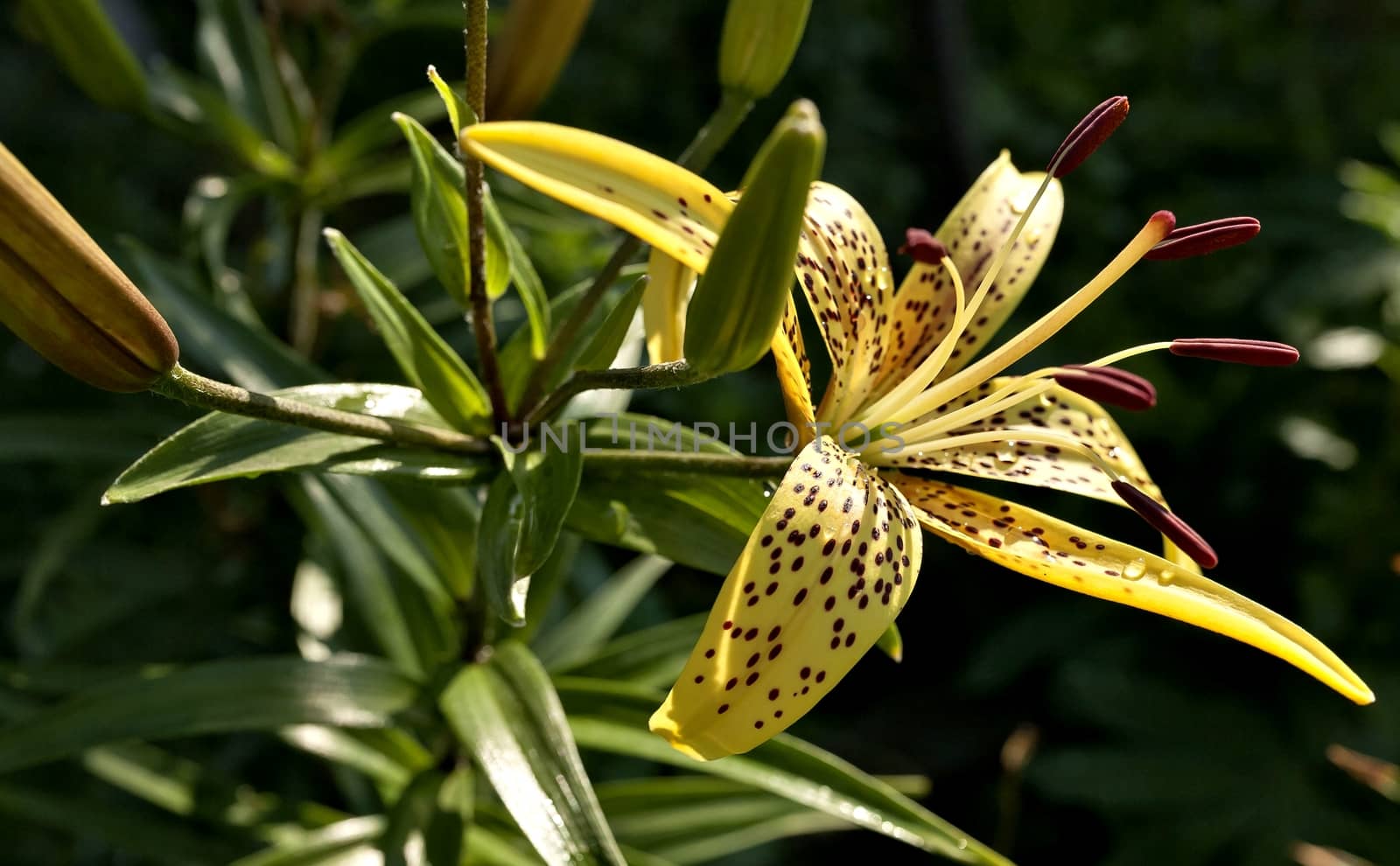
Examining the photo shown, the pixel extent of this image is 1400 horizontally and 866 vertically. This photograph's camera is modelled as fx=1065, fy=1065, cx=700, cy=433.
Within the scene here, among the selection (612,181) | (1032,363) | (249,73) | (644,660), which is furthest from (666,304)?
(1032,363)

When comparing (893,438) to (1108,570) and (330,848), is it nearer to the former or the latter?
(1108,570)

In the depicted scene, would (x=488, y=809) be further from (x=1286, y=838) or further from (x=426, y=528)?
(x=1286, y=838)

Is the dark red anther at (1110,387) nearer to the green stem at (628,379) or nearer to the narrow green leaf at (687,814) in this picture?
the green stem at (628,379)

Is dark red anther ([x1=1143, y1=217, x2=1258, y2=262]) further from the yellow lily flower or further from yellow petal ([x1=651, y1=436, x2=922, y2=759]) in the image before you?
yellow petal ([x1=651, y1=436, x2=922, y2=759])

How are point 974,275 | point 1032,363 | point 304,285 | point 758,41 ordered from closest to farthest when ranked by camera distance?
point 758,41
point 974,275
point 304,285
point 1032,363

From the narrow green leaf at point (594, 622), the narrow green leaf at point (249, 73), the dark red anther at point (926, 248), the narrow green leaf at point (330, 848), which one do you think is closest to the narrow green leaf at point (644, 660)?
the narrow green leaf at point (594, 622)

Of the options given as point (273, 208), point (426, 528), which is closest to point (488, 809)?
point (426, 528)
